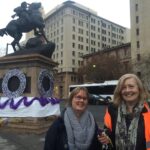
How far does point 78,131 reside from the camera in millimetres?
3512

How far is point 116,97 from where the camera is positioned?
11.5 ft

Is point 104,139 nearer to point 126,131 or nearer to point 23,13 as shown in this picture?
point 126,131

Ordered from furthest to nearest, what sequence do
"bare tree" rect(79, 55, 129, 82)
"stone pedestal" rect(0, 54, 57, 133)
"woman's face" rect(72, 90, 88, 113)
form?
"bare tree" rect(79, 55, 129, 82)
"stone pedestal" rect(0, 54, 57, 133)
"woman's face" rect(72, 90, 88, 113)

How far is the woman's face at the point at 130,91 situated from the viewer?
3.43 meters

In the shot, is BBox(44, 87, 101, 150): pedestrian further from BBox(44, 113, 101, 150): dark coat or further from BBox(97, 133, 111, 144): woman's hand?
BBox(97, 133, 111, 144): woman's hand

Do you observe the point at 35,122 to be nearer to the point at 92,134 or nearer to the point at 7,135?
the point at 7,135

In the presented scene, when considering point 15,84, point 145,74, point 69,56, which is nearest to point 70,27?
point 69,56

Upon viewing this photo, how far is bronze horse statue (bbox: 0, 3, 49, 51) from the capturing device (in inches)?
587

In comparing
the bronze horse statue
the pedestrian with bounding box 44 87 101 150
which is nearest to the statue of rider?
the bronze horse statue

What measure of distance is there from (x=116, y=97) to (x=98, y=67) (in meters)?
62.7

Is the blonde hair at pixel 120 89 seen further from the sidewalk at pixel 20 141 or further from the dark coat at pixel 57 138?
the sidewalk at pixel 20 141

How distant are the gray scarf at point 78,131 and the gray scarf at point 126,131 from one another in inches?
16.0

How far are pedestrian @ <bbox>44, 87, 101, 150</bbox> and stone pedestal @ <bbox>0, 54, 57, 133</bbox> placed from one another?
27.7 feet

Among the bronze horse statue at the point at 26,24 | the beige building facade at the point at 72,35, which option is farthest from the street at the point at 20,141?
the beige building facade at the point at 72,35
